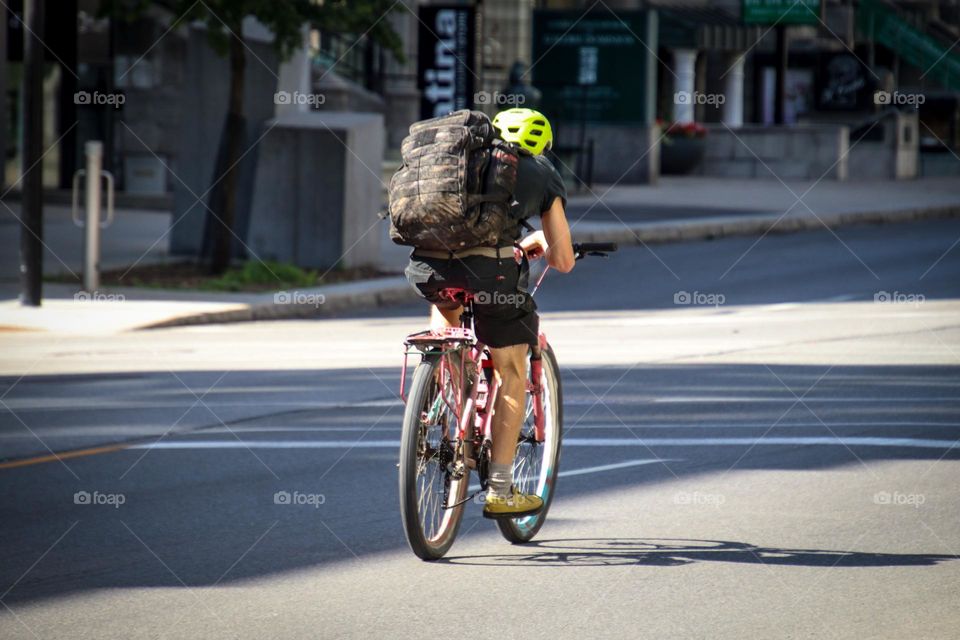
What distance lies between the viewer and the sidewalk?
635 inches

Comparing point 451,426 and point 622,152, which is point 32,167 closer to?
point 451,426

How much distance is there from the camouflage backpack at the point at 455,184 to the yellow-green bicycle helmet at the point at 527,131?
0.13 meters

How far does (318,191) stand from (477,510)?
41.3ft

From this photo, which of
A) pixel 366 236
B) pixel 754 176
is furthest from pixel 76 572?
pixel 754 176

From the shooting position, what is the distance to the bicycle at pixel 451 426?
6000 millimetres

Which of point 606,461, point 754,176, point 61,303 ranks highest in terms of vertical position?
point 606,461

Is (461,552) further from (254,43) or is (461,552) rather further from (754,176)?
(754,176)

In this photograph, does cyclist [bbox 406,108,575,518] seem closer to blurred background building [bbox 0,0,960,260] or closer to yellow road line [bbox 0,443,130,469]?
yellow road line [bbox 0,443,130,469]

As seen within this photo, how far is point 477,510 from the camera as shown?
7.49 m

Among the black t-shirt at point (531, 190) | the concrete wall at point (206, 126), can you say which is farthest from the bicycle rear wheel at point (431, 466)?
the concrete wall at point (206, 126)

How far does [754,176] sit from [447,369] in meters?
34.0

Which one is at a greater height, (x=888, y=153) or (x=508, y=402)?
(x=508, y=402)

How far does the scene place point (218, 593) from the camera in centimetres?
579

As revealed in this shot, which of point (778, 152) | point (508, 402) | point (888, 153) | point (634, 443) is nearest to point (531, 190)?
point (508, 402)
